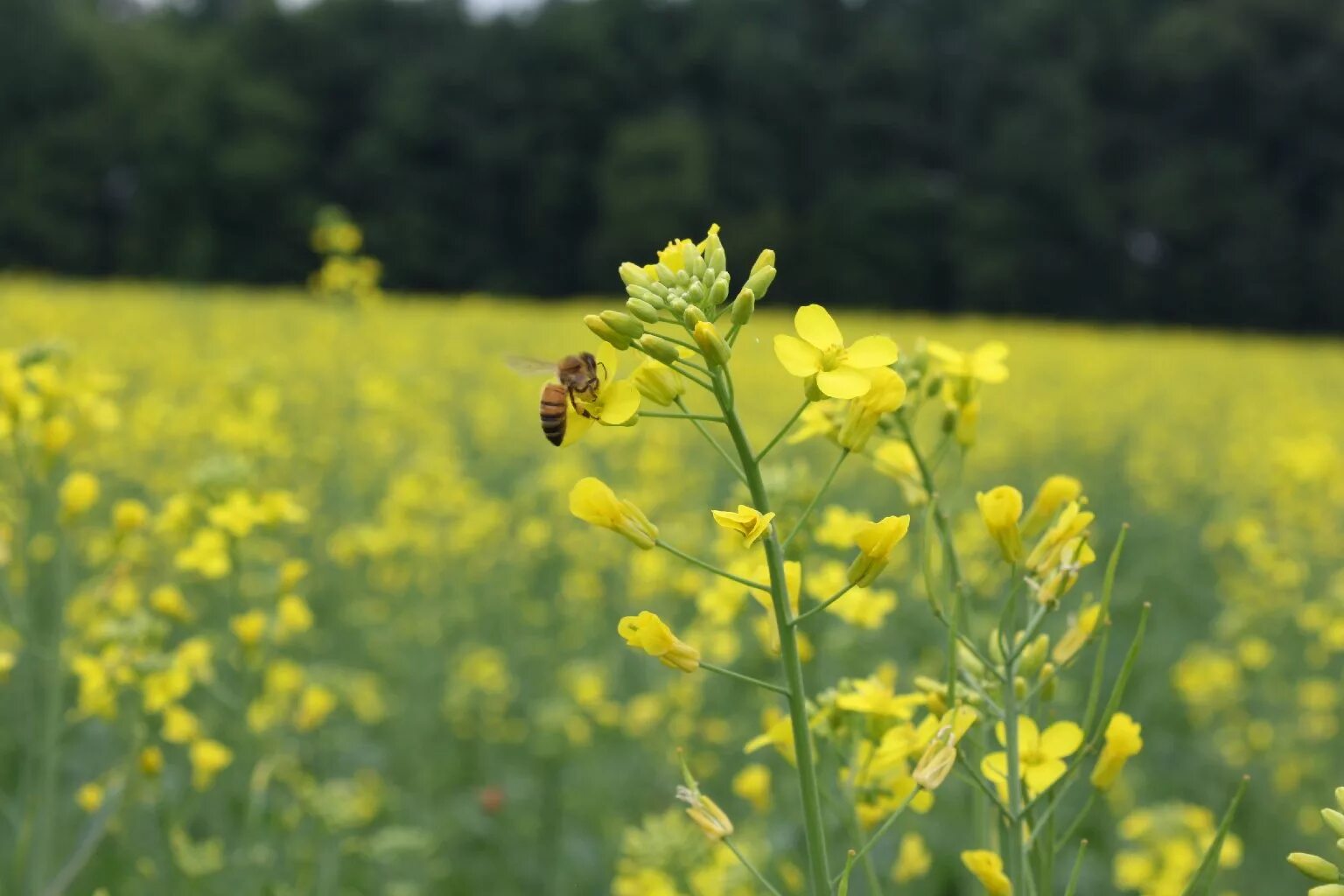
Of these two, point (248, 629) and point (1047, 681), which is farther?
point (248, 629)

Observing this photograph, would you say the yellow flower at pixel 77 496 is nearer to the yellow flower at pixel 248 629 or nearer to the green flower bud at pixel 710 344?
the yellow flower at pixel 248 629

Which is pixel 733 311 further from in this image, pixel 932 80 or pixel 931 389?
pixel 932 80

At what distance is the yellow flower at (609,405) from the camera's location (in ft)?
4.05

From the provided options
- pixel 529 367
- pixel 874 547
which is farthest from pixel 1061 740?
pixel 529 367

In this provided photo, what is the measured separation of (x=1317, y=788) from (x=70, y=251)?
120ft

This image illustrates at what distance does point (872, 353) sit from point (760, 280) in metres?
0.15

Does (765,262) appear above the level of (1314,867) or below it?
above

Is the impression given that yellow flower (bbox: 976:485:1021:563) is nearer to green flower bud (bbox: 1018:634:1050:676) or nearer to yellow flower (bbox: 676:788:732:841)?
green flower bud (bbox: 1018:634:1050:676)

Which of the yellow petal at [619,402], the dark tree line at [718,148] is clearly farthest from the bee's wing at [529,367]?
the dark tree line at [718,148]

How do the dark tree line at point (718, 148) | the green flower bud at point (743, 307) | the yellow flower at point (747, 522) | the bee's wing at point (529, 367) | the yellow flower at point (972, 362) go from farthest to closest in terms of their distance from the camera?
1. the dark tree line at point (718, 148)
2. the bee's wing at point (529, 367)
3. the yellow flower at point (972, 362)
4. the green flower bud at point (743, 307)
5. the yellow flower at point (747, 522)

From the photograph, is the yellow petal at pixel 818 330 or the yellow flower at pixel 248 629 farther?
the yellow flower at pixel 248 629

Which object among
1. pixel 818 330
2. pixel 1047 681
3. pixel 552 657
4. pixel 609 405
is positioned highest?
pixel 818 330

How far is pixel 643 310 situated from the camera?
1.21 m

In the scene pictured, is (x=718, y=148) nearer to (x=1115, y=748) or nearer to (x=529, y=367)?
(x=529, y=367)
